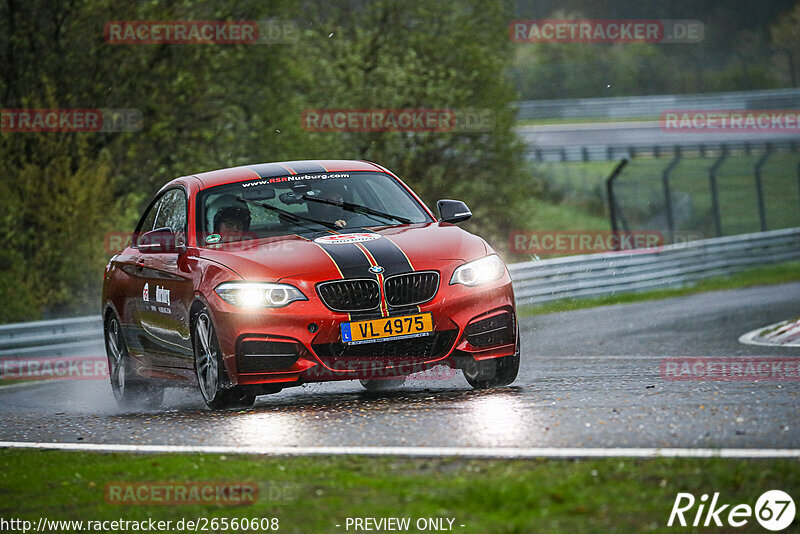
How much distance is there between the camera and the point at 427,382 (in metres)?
10.9

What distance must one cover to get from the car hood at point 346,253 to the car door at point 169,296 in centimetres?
37

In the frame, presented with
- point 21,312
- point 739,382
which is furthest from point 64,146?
point 739,382

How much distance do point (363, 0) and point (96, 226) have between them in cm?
1623

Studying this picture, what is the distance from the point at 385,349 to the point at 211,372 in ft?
4.22

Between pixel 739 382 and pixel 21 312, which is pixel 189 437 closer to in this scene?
pixel 739 382

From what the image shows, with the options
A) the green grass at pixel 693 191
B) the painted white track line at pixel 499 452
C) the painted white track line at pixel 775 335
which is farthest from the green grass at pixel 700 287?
the painted white track line at pixel 499 452

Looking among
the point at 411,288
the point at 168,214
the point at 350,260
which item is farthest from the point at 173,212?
the point at 411,288

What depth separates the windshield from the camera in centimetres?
970

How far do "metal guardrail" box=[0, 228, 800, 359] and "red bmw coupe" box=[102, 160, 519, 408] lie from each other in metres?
7.46

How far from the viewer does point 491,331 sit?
9.13 metres

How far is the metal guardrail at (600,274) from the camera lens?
57.7 ft

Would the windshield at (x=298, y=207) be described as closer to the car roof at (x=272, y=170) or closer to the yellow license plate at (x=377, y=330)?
the car roof at (x=272, y=170)

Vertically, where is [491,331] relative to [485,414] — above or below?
above

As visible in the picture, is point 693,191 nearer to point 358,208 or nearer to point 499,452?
point 358,208
